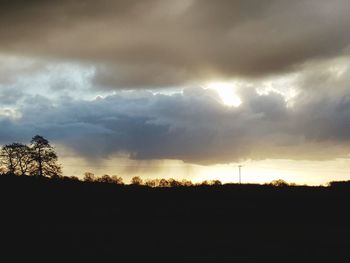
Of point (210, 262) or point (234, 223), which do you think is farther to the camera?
point (234, 223)

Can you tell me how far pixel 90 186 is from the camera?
57.0 metres

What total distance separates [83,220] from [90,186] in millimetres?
13437

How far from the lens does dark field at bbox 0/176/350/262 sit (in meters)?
32.2

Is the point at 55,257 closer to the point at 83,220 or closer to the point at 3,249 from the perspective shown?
the point at 3,249

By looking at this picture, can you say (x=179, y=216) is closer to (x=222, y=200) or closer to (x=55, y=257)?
(x=222, y=200)

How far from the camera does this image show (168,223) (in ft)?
148

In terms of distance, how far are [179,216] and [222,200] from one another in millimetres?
Answer: 10915

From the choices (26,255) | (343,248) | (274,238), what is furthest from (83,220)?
(343,248)

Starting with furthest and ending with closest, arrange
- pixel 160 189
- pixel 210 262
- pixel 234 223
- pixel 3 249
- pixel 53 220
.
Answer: pixel 160 189 < pixel 234 223 < pixel 53 220 < pixel 3 249 < pixel 210 262

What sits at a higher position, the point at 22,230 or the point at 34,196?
the point at 34,196

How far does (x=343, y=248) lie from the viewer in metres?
35.2

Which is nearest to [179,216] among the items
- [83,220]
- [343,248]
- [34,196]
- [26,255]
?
[83,220]

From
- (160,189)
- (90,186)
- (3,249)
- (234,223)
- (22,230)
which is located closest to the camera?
(3,249)

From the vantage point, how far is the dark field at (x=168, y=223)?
32.2 metres
